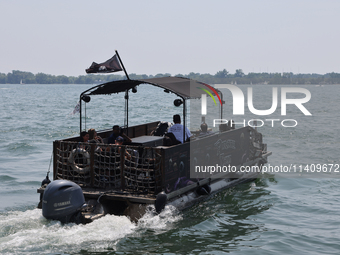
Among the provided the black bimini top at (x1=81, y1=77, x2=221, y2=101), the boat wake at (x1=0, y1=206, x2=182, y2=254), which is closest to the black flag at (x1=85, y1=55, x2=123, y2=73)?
the black bimini top at (x1=81, y1=77, x2=221, y2=101)

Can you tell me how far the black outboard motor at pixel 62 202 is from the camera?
900 cm

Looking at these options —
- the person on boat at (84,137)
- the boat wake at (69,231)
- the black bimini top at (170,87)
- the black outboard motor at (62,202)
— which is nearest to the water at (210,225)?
the boat wake at (69,231)

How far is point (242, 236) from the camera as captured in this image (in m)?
9.82

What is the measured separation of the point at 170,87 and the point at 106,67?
1.57m

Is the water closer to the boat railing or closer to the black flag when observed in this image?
the boat railing

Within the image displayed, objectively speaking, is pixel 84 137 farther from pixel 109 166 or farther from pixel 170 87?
pixel 170 87

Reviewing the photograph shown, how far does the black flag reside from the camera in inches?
432

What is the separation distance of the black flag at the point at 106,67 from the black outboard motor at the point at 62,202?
2.95 metres

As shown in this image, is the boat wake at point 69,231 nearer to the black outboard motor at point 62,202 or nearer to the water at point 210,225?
the water at point 210,225

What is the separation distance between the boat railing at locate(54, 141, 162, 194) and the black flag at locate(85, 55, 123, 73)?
1.77m

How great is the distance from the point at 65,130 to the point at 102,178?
2087 centimetres

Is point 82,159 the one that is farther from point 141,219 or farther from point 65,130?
point 65,130

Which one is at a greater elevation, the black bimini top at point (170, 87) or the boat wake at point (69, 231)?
the black bimini top at point (170, 87)

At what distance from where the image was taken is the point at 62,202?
9047 millimetres
